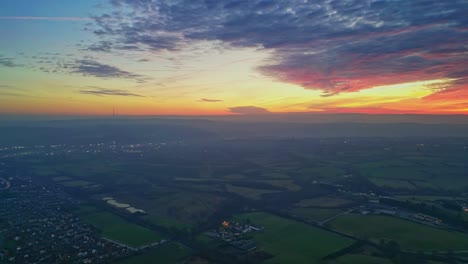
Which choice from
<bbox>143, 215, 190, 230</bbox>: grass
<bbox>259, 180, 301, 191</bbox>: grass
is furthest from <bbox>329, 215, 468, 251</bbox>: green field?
<bbox>143, 215, 190, 230</bbox>: grass

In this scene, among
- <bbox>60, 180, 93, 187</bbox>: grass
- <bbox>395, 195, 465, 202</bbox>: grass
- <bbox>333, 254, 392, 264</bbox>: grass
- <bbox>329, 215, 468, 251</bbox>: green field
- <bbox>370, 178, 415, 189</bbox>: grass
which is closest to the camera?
<bbox>333, 254, 392, 264</bbox>: grass

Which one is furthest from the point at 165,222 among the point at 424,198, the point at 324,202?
the point at 424,198

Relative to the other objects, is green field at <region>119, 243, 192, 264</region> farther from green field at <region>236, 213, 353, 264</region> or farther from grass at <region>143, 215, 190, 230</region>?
green field at <region>236, 213, 353, 264</region>

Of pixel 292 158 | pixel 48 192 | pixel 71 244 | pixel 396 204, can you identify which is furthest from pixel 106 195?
pixel 292 158

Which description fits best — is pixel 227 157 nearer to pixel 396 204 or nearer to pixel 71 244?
pixel 396 204

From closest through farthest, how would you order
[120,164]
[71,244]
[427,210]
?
1. [71,244]
2. [427,210]
3. [120,164]

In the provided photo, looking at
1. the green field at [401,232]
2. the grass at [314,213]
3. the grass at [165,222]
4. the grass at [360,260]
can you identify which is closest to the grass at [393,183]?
the grass at [314,213]
